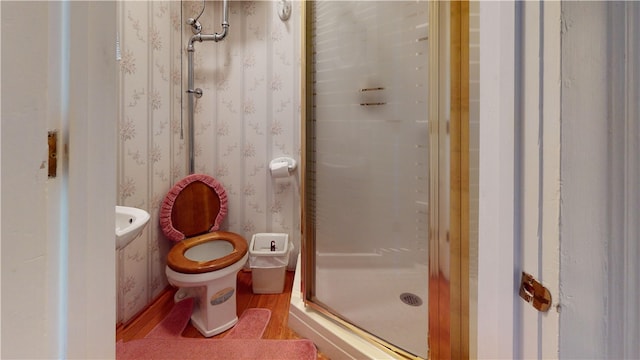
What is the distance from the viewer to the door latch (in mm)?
319

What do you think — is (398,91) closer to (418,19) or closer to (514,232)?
(418,19)

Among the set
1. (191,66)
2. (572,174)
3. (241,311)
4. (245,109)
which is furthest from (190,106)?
(572,174)

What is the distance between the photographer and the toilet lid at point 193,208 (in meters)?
1.63

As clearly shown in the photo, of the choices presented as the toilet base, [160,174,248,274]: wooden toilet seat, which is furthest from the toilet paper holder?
the toilet base

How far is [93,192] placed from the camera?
0.35m

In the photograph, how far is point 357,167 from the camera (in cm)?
123

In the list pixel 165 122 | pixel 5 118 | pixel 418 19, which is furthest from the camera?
pixel 165 122

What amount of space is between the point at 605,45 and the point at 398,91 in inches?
34.2

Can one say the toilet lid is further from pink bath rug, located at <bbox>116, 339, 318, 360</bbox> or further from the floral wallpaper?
pink bath rug, located at <bbox>116, 339, 318, 360</bbox>

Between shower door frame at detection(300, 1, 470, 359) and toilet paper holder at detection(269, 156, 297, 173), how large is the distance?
1059 millimetres

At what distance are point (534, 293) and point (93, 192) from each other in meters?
0.57

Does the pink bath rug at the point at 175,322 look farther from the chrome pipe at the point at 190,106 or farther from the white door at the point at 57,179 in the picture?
the white door at the point at 57,179

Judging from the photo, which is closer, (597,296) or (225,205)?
(597,296)

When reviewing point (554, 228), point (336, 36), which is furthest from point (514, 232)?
point (336, 36)
